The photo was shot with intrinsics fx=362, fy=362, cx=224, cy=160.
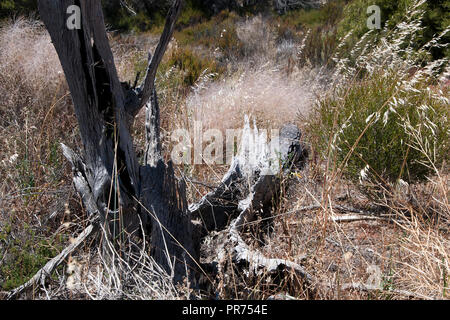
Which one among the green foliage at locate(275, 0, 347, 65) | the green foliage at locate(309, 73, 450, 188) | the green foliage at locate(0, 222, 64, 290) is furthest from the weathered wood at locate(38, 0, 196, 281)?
the green foliage at locate(275, 0, 347, 65)

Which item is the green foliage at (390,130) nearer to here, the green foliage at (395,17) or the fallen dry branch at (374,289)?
the fallen dry branch at (374,289)

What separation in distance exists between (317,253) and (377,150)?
1.07 metres

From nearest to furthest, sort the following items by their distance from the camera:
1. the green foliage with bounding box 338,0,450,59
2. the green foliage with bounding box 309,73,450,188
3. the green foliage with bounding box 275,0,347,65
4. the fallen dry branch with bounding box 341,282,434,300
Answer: the fallen dry branch with bounding box 341,282,434,300 → the green foliage with bounding box 309,73,450,188 → the green foliage with bounding box 338,0,450,59 → the green foliage with bounding box 275,0,347,65

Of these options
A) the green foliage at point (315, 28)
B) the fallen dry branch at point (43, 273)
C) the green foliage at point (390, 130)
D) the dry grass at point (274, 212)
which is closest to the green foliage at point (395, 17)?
the dry grass at point (274, 212)

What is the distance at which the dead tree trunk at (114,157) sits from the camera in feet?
5.55

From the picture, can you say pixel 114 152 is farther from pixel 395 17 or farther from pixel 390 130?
pixel 395 17

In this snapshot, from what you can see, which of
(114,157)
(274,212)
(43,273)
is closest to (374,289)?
(274,212)

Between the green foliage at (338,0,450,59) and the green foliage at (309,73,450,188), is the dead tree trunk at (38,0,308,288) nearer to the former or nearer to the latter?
the green foliage at (309,73,450,188)

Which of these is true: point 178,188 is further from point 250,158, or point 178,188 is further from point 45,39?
point 45,39

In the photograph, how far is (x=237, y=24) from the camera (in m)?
8.98

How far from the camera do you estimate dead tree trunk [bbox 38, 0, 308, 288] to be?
169cm

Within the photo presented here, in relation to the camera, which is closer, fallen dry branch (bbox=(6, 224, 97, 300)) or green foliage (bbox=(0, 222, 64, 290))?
fallen dry branch (bbox=(6, 224, 97, 300))
